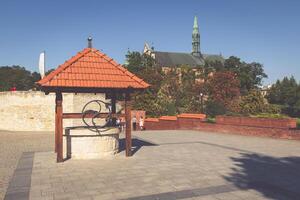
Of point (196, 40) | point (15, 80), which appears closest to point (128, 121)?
point (15, 80)

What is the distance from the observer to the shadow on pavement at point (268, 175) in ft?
23.9

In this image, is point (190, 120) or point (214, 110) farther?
point (214, 110)

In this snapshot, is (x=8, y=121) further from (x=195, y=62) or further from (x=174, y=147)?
(x=195, y=62)

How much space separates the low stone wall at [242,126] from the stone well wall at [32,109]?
7744 millimetres

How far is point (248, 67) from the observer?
69875 millimetres

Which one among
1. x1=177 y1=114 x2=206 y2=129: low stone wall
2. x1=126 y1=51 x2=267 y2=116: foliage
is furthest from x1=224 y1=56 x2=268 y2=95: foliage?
x1=177 y1=114 x2=206 y2=129: low stone wall

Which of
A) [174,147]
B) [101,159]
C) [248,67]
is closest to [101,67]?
[101,159]

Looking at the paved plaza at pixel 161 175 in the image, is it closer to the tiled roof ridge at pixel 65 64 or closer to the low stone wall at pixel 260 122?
the tiled roof ridge at pixel 65 64

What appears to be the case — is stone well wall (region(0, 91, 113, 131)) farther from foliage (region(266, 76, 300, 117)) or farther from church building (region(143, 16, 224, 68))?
church building (region(143, 16, 224, 68))

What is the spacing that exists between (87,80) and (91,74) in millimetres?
411

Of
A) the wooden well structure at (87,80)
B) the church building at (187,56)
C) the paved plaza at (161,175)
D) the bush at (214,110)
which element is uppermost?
the church building at (187,56)

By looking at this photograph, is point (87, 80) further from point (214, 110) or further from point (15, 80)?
point (15, 80)

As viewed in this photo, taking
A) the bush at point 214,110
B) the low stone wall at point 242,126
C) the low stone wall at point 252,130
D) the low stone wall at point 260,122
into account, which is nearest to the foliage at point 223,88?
A: the bush at point 214,110

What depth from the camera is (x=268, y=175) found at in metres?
8.93
